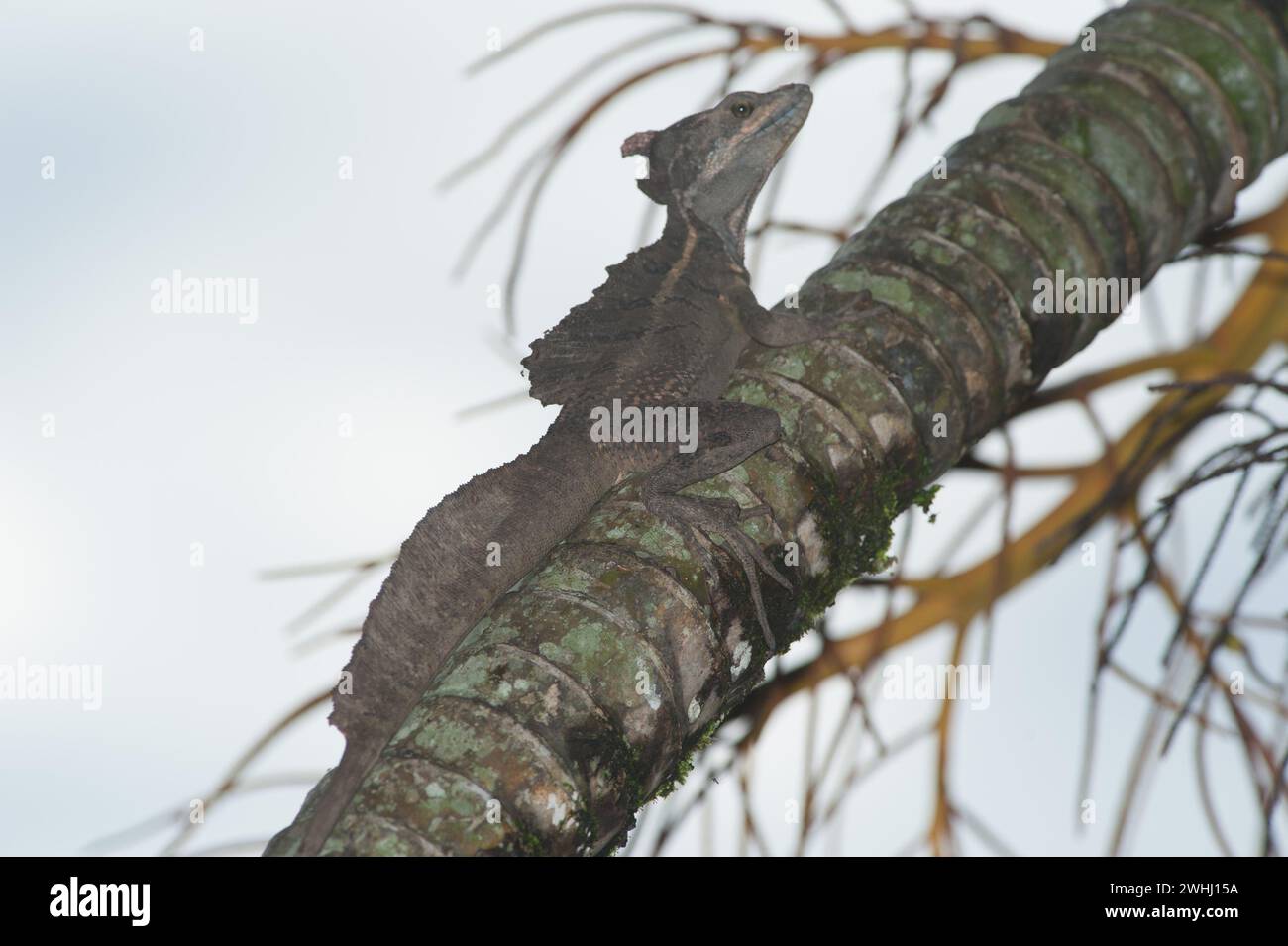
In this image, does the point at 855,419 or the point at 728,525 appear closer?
the point at 728,525

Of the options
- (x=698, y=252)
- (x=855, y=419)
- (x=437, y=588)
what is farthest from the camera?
(x=698, y=252)

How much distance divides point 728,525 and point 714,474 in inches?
9.4

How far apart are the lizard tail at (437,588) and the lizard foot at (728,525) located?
39 cm

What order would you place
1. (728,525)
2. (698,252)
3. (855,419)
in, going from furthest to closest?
(698,252) → (855,419) → (728,525)

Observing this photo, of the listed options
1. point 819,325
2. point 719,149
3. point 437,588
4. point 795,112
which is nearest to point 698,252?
point 719,149

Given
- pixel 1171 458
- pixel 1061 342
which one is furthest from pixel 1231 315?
pixel 1061 342

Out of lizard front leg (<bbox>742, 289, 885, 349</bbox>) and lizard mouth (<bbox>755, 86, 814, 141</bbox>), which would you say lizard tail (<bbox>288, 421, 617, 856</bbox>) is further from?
lizard mouth (<bbox>755, 86, 814, 141</bbox>)

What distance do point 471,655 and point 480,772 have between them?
34 cm

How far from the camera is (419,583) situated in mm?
3129

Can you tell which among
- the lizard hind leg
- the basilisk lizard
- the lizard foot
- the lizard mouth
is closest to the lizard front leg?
the basilisk lizard

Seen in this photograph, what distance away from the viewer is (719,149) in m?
5.16

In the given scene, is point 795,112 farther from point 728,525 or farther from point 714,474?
point 728,525

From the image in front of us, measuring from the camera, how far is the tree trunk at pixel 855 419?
2586 mm

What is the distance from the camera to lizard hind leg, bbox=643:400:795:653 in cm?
296
